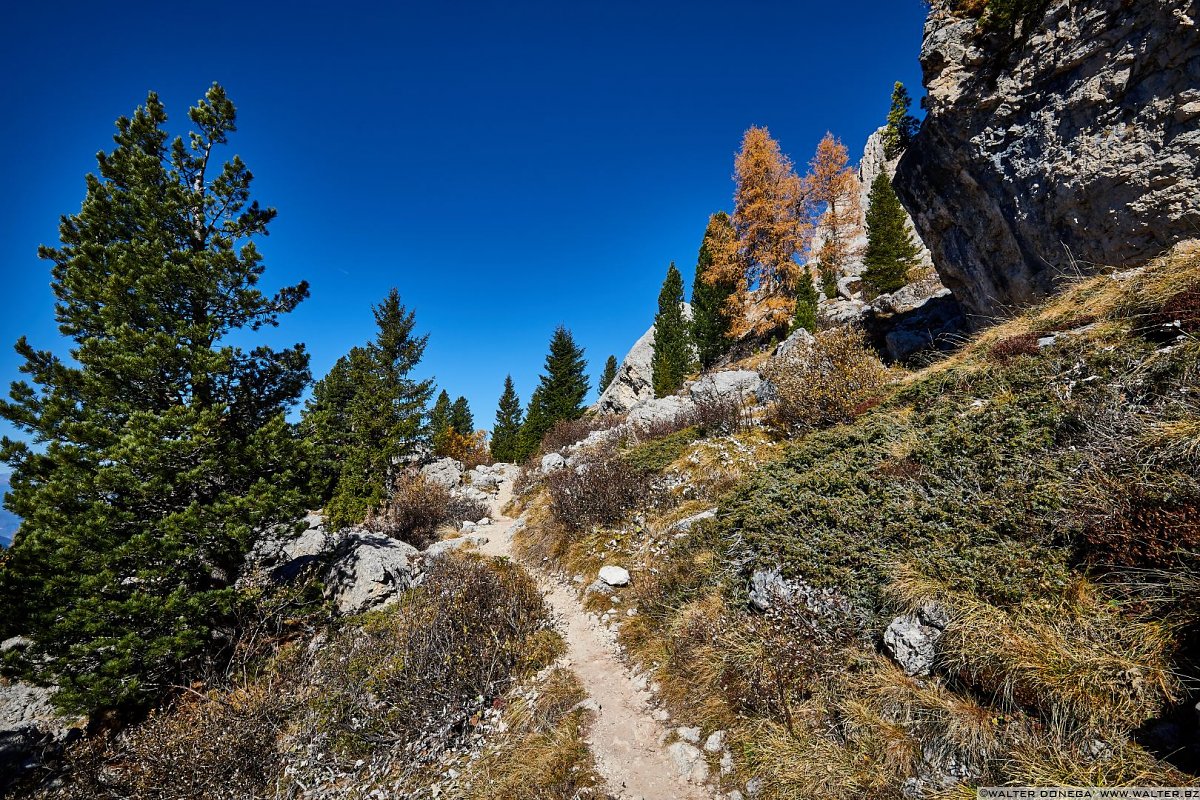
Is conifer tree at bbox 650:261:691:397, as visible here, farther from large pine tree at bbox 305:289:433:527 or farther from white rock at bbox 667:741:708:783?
white rock at bbox 667:741:708:783

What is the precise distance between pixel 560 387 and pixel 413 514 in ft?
70.6

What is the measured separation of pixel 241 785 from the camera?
4.51 metres

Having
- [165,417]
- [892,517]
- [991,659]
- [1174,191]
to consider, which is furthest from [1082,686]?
[165,417]

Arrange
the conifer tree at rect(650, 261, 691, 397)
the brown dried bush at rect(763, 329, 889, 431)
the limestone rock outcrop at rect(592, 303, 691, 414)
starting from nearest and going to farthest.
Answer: the brown dried bush at rect(763, 329, 889, 431) → the conifer tree at rect(650, 261, 691, 397) → the limestone rock outcrop at rect(592, 303, 691, 414)

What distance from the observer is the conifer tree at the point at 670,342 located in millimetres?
31016

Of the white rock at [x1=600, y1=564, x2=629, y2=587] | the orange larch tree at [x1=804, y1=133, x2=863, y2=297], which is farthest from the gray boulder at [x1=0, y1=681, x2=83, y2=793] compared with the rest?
the orange larch tree at [x1=804, y1=133, x2=863, y2=297]

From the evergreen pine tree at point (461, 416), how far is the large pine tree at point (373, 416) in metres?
16.5

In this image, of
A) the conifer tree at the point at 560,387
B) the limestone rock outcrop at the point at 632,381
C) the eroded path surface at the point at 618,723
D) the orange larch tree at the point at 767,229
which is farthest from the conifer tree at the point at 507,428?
the eroded path surface at the point at 618,723

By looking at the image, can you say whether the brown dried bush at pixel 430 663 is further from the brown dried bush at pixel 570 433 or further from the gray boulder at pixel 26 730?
the brown dried bush at pixel 570 433

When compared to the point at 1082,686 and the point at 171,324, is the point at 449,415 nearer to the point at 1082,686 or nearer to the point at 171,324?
the point at 171,324

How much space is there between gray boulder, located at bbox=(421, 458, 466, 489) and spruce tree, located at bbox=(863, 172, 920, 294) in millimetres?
29631

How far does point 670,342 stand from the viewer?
33.2 metres

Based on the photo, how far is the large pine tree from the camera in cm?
1439

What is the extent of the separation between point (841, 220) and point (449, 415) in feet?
132
